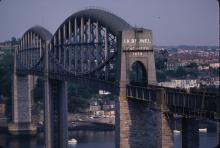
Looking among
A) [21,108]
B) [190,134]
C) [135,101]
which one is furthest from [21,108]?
[190,134]

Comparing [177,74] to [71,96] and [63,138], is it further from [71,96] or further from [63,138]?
[71,96]

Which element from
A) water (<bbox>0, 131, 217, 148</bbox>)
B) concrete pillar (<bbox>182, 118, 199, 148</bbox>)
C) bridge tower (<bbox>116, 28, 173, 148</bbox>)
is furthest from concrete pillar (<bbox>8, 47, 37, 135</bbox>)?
concrete pillar (<bbox>182, 118, 199, 148</bbox>)

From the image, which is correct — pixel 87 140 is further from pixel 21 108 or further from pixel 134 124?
pixel 134 124

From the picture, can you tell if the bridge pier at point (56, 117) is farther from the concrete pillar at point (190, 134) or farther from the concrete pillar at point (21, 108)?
the concrete pillar at point (190, 134)

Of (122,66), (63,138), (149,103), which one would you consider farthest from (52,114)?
(149,103)

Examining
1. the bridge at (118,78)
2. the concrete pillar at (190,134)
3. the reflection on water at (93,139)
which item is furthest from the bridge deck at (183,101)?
the reflection on water at (93,139)
